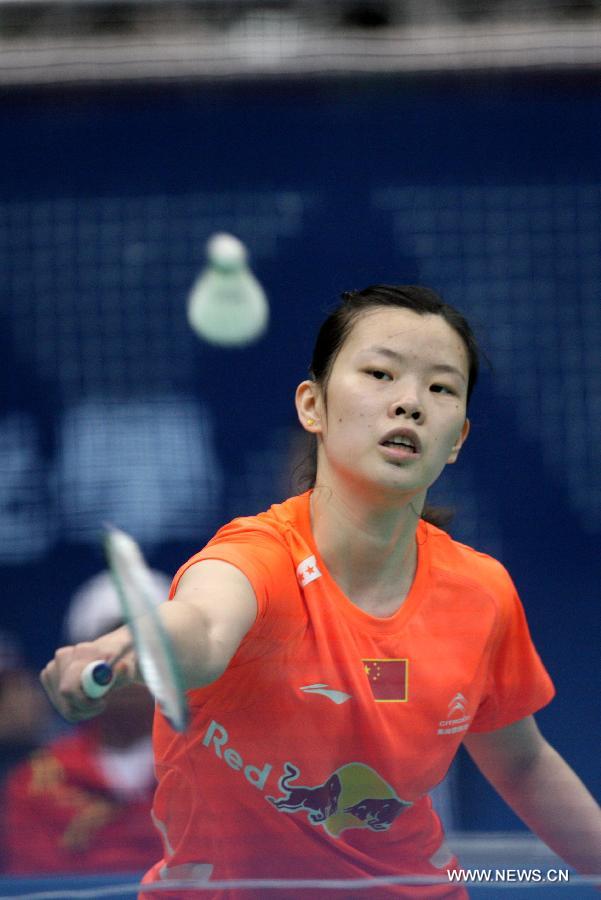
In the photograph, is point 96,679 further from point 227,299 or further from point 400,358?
point 227,299

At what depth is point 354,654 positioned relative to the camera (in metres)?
1.90

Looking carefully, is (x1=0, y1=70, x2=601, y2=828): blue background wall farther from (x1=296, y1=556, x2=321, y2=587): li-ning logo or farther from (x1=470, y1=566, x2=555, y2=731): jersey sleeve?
(x1=296, y1=556, x2=321, y2=587): li-ning logo

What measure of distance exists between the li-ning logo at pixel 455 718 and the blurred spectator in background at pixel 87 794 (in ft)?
4.10

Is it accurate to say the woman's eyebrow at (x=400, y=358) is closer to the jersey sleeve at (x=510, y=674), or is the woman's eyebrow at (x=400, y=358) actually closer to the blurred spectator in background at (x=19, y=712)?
the jersey sleeve at (x=510, y=674)

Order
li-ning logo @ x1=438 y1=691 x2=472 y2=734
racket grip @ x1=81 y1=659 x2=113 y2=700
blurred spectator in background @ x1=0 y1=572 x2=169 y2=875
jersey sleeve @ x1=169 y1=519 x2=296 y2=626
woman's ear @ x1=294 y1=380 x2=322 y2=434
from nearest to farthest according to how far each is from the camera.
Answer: racket grip @ x1=81 y1=659 x2=113 y2=700
jersey sleeve @ x1=169 y1=519 x2=296 y2=626
li-ning logo @ x1=438 y1=691 x2=472 y2=734
woman's ear @ x1=294 y1=380 x2=322 y2=434
blurred spectator in background @ x1=0 y1=572 x2=169 y2=875

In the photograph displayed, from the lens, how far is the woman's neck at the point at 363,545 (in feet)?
6.40

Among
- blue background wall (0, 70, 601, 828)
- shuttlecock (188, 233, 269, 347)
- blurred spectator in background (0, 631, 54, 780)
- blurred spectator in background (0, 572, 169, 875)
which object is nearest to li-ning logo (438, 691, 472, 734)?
blurred spectator in background (0, 572, 169, 875)

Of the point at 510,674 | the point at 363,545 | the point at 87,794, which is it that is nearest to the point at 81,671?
the point at 363,545

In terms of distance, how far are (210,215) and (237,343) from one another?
446mm

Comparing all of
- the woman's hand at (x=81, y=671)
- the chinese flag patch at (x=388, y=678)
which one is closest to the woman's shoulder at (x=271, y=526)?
the chinese flag patch at (x=388, y=678)

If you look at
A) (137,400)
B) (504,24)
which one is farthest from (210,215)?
(504,24)

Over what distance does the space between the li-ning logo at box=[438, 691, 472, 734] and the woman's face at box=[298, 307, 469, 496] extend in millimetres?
334

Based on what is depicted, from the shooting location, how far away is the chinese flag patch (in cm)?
191

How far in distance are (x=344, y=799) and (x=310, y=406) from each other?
0.63 meters
